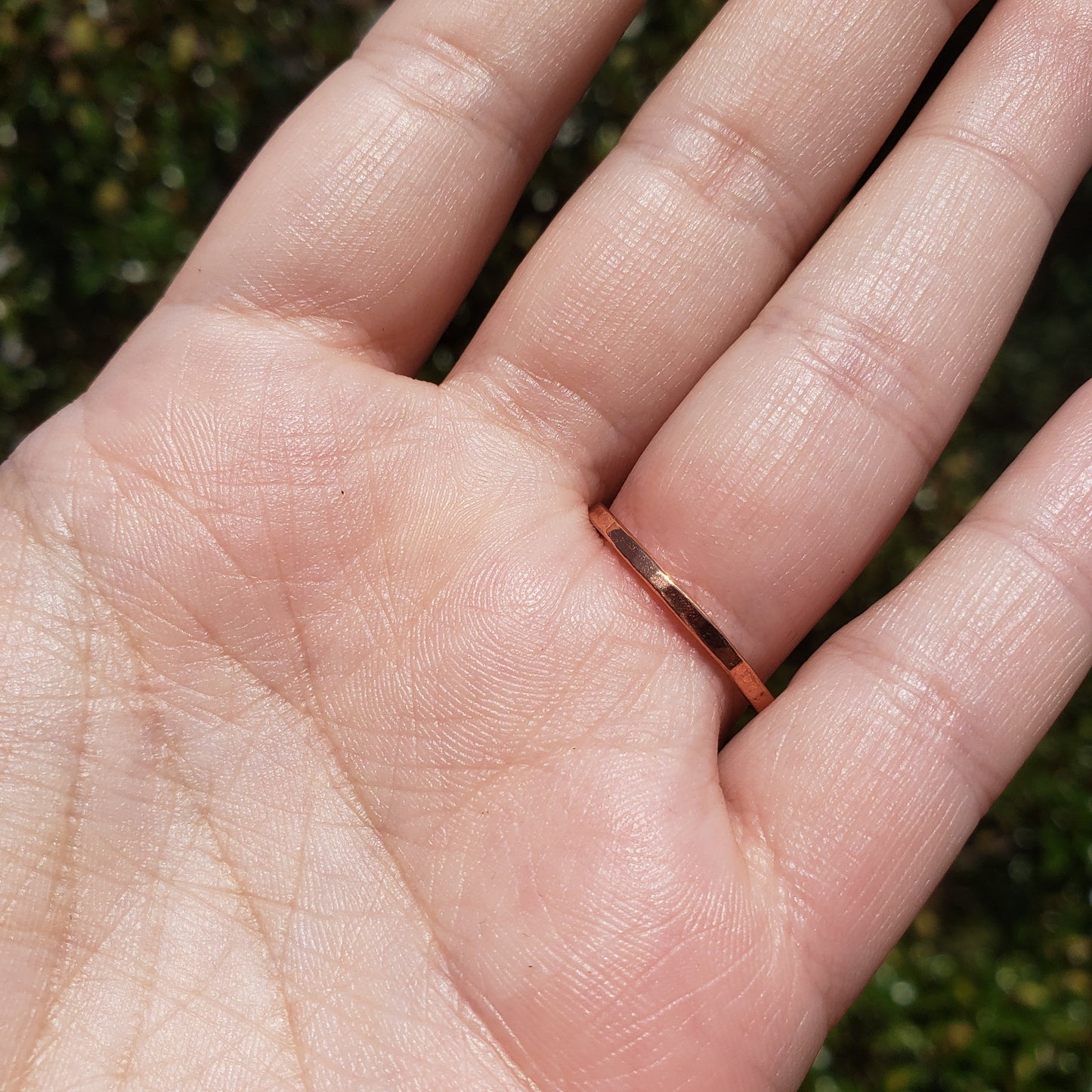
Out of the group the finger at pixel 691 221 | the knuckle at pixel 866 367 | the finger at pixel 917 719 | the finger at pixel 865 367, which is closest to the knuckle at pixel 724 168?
the finger at pixel 691 221

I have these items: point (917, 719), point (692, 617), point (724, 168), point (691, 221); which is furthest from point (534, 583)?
point (724, 168)

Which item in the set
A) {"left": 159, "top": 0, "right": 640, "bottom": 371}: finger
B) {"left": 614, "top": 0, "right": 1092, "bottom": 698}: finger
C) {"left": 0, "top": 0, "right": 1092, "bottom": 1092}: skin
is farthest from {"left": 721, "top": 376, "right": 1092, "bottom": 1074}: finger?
{"left": 159, "top": 0, "right": 640, "bottom": 371}: finger

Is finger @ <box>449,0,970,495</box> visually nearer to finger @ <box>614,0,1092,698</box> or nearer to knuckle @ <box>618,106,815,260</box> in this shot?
knuckle @ <box>618,106,815,260</box>

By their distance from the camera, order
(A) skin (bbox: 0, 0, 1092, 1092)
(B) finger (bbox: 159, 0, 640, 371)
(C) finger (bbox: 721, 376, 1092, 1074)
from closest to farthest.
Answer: (A) skin (bbox: 0, 0, 1092, 1092) → (C) finger (bbox: 721, 376, 1092, 1074) → (B) finger (bbox: 159, 0, 640, 371)

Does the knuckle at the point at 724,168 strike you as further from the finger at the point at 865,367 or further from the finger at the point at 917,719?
the finger at the point at 917,719

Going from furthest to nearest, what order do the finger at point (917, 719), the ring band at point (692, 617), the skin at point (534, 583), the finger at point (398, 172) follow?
the finger at point (398, 172), the ring band at point (692, 617), the finger at point (917, 719), the skin at point (534, 583)

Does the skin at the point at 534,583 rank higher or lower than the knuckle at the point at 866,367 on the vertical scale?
lower
